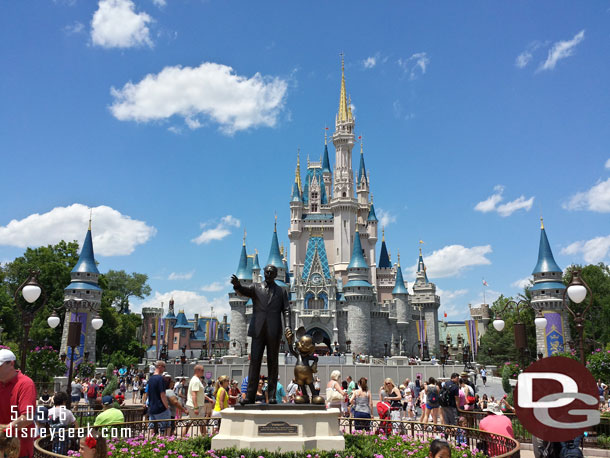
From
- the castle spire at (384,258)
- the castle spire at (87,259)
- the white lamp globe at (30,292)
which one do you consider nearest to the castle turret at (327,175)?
the castle spire at (384,258)

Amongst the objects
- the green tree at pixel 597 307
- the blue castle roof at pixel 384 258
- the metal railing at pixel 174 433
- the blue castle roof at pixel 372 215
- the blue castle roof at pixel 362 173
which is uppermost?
the blue castle roof at pixel 362 173

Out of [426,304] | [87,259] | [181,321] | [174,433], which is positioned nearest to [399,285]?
[426,304]

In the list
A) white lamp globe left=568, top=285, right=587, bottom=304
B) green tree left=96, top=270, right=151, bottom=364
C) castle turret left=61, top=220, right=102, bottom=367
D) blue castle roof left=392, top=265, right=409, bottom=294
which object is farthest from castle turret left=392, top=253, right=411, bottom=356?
white lamp globe left=568, top=285, right=587, bottom=304

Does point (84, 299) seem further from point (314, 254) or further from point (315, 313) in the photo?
point (314, 254)

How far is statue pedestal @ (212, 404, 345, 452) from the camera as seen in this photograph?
24.5 feet

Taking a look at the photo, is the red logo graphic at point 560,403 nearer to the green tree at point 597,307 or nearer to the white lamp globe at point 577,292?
the white lamp globe at point 577,292

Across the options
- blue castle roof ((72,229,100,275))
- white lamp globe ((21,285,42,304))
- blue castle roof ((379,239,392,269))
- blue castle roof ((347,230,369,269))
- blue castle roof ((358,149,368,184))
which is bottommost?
white lamp globe ((21,285,42,304))

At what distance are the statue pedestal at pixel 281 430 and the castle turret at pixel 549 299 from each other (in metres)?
38.4

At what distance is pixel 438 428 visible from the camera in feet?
32.7

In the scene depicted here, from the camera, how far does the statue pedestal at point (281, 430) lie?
7.46 metres

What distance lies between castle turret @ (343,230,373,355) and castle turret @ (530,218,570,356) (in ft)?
60.5

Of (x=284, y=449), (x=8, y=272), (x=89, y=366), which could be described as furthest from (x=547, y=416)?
(x=8, y=272)

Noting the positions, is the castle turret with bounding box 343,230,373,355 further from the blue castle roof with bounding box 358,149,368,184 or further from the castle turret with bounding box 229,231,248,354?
the blue castle roof with bounding box 358,149,368,184

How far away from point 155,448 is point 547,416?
20.2 feet
